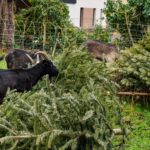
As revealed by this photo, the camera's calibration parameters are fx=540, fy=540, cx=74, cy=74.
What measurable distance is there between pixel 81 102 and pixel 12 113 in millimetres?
598

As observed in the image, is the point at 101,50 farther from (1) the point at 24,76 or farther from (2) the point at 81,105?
(2) the point at 81,105

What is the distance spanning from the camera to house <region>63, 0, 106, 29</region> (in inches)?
1283

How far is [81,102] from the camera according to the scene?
183 inches

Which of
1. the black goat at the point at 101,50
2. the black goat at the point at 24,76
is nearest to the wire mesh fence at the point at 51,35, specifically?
the black goat at the point at 101,50

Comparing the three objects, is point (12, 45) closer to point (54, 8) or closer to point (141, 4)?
point (54, 8)

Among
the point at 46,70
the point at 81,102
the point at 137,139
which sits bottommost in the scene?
the point at 137,139

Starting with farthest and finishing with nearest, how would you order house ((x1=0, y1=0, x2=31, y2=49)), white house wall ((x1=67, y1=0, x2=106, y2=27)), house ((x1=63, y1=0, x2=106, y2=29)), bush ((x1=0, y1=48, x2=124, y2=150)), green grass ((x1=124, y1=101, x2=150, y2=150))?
white house wall ((x1=67, y1=0, x2=106, y2=27)) < house ((x1=63, y1=0, x2=106, y2=29)) < house ((x1=0, y1=0, x2=31, y2=49)) < green grass ((x1=124, y1=101, x2=150, y2=150)) < bush ((x1=0, y1=48, x2=124, y2=150))

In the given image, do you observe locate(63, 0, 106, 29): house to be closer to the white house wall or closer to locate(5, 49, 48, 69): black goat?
the white house wall

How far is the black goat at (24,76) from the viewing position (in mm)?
9312

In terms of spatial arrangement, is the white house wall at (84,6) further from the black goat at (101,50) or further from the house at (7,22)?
the black goat at (101,50)

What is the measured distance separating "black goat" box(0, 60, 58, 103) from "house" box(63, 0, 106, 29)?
870 inches

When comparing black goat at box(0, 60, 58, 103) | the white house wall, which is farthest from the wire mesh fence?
the white house wall

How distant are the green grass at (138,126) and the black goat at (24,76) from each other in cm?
151

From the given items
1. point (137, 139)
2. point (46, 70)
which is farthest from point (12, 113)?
point (46, 70)
